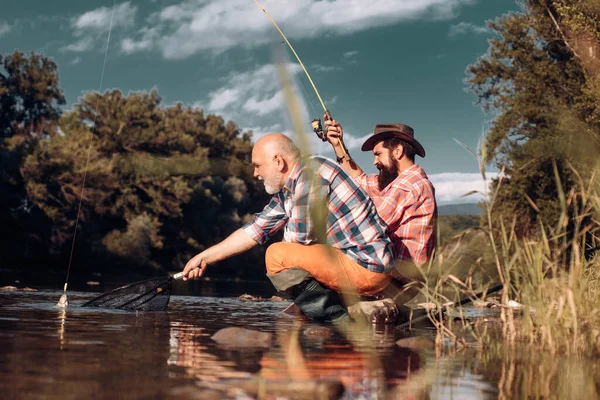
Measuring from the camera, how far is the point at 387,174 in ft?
22.3

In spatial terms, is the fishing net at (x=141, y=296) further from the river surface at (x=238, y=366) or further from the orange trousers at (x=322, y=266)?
the river surface at (x=238, y=366)

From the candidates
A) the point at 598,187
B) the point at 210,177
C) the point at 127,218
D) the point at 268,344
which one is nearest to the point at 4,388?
the point at 268,344

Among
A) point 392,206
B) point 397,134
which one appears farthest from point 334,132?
point 392,206

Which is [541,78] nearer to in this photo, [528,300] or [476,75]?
[476,75]

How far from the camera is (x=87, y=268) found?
31.1 m

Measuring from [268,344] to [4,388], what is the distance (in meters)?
1.79

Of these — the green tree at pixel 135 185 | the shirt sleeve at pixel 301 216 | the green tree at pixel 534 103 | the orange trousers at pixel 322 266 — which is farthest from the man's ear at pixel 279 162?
the green tree at pixel 135 185

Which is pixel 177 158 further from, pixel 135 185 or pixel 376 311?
pixel 376 311

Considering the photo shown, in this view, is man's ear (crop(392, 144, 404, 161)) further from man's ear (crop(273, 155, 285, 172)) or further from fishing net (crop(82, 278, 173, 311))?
fishing net (crop(82, 278, 173, 311))

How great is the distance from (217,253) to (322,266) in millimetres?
894

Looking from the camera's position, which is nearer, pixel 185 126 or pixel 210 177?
pixel 210 177

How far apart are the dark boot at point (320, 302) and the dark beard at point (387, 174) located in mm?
1320

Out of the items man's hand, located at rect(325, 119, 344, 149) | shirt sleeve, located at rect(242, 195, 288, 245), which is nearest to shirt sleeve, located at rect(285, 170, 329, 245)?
shirt sleeve, located at rect(242, 195, 288, 245)

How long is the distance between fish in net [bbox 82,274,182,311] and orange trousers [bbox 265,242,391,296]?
1281 millimetres
